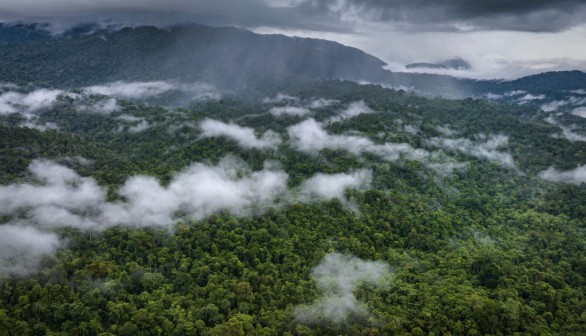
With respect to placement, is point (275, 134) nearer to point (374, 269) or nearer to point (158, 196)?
point (158, 196)

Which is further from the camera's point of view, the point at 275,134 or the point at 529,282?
the point at 275,134

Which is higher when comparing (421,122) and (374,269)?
(421,122)

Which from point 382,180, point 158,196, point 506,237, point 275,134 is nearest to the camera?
point 506,237

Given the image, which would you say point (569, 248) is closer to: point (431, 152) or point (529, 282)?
point (529, 282)

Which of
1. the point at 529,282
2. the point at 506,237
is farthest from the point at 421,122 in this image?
the point at 529,282

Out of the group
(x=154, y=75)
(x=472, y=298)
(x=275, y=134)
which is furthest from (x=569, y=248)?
(x=154, y=75)

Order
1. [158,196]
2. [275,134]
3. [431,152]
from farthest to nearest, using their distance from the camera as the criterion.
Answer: [275,134] → [431,152] → [158,196]
